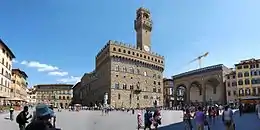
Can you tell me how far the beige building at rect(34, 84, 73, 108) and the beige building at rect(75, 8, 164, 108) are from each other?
176 ft

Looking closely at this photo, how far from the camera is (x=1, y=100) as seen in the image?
55.6 metres

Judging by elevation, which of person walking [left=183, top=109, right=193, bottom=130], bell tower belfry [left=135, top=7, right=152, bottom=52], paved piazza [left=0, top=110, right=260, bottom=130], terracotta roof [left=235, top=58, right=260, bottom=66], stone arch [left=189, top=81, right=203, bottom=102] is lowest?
paved piazza [left=0, top=110, right=260, bottom=130]

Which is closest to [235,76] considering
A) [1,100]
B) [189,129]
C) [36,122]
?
[1,100]

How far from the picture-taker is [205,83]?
7981 cm

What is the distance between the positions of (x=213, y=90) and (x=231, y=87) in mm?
8507

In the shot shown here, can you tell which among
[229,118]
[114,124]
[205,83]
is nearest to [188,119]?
[229,118]

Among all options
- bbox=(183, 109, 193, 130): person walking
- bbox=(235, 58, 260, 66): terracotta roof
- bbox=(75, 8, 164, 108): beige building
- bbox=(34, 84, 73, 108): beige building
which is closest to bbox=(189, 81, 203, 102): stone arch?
bbox=(75, 8, 164, 108): beige building

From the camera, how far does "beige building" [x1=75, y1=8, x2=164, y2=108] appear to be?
7019 cm

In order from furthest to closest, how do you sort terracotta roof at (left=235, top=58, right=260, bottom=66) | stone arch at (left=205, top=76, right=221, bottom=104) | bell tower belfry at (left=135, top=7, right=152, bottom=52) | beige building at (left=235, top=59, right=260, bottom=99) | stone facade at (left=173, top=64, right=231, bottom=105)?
bell tower belfry at (left=135, top=7, right=152, bottom=52), stone arch at (left=205, top=76, right=221, bottom=104), stone facade at (left=173, top=64, right=231, bottom=105), terracotta roof at (left=235, top=58, right=260, bottom=66), beige building at (left=235, top=59, right=260, bottom=99)

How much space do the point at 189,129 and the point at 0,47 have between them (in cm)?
5198

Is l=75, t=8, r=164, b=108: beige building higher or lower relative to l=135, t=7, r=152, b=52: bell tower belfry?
lower

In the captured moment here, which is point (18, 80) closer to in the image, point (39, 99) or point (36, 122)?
point (39, 99)

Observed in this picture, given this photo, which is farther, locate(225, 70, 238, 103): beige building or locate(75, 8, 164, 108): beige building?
locate(225, 70, 238, 103): beige building

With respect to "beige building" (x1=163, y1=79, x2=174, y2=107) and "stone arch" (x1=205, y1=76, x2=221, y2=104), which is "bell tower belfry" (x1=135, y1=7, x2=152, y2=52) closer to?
"stone arch" (x1=205, y1=76, x2=221, y2=104)
